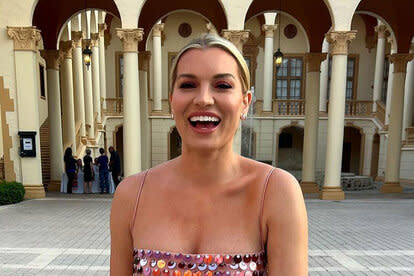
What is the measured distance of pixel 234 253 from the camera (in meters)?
1.19

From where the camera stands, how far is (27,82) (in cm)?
905

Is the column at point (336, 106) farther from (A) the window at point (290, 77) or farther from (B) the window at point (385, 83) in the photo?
(B) the window at point (385, 83)

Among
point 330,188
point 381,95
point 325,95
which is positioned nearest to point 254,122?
point 325,95

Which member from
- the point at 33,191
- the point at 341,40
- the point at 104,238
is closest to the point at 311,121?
the point at 341,40

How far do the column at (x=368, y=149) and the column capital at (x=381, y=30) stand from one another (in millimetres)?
5936

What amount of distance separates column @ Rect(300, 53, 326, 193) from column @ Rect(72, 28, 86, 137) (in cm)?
1097

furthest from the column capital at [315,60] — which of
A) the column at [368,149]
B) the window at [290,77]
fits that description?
the column at [368,149]

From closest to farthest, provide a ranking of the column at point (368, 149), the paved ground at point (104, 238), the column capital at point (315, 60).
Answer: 1. the paved ground at point (104, 238)
2. the column capital at point (315, 60)
3. the column at point (368, 149)

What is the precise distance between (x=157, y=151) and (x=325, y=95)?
11684 millimetres

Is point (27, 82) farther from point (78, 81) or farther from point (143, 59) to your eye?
point (78, 81)

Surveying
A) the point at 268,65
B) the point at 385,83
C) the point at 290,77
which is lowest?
the point at 385,83

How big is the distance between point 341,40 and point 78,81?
1211 centimetres

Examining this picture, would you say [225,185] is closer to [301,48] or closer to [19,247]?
[19,247]

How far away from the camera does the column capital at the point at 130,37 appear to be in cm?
952
